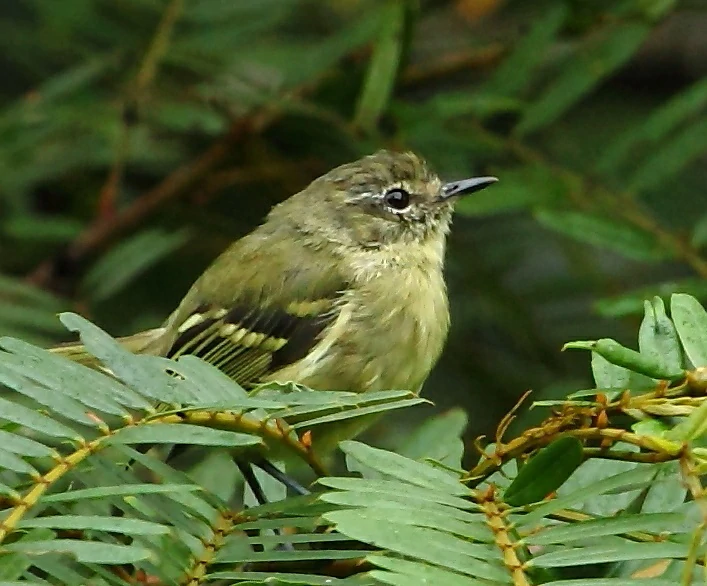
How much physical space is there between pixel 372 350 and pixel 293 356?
243 millimetres

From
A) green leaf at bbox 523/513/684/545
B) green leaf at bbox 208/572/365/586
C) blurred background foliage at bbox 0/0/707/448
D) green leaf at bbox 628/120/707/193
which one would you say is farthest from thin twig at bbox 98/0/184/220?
green leaf at bbox 523/513/684/545

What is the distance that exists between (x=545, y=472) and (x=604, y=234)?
201 centimetres

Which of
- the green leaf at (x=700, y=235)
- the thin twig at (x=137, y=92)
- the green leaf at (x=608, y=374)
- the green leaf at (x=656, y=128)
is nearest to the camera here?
the green leaf at (x=608, y=374)

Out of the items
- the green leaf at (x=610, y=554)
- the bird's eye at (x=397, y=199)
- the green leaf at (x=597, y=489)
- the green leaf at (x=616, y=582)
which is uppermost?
the bird's eye at (x=397, y=199)

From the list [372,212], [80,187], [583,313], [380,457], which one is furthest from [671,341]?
[80,187]

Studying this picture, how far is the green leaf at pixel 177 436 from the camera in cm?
163

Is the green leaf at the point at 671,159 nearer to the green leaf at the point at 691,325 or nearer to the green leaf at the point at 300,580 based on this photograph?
the green leaf at the point at 691,325

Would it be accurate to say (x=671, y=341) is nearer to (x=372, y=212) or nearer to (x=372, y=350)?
(x=372, y=350)

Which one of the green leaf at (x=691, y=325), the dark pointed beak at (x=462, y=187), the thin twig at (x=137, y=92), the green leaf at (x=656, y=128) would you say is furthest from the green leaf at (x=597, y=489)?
the thin twig at (x=137, y=92)

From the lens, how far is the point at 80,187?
16.3ft

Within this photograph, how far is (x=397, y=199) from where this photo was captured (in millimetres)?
4078

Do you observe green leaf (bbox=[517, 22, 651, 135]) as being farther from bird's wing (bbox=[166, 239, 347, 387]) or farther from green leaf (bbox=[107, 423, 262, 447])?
green leaf (bbox=[107, 423, 262, 447])

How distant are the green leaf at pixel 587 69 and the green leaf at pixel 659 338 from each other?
7.56 ft

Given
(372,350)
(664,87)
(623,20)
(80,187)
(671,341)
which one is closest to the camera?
(671,341)
